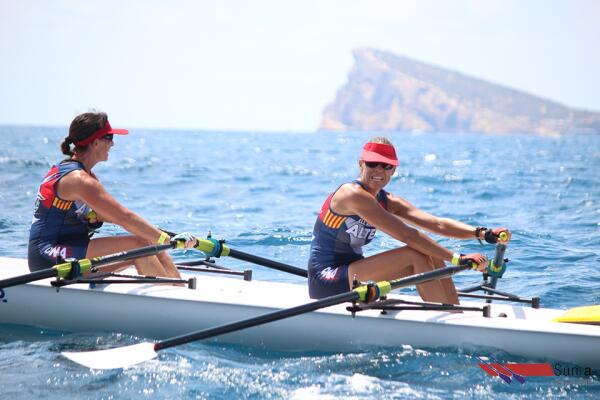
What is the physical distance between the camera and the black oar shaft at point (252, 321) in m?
5.26

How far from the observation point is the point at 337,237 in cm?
577

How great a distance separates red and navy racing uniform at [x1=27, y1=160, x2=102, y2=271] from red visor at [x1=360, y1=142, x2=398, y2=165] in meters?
2.23

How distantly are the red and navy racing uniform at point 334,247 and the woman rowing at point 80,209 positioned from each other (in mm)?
1031

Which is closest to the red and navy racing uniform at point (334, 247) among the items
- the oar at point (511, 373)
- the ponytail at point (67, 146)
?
the oar at point (511, 373)

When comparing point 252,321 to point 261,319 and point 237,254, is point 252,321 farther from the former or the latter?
point 237,254

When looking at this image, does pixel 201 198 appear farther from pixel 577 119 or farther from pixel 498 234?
pixel 577 119

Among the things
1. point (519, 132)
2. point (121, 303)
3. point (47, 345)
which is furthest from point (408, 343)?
point (519, 132)

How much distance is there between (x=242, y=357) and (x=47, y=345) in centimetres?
152

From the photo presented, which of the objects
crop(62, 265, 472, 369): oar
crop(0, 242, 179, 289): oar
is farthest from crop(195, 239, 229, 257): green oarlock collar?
crop(62, 265, 472, 369): oar

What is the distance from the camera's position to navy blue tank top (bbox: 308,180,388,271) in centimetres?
571

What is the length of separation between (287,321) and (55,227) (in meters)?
Result: 1.98

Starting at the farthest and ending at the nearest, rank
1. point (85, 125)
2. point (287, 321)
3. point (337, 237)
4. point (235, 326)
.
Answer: point (85, 125) → point (287, 321) → point (337, 237) → point (235, 326)

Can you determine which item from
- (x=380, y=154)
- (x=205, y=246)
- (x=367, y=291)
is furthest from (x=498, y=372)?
(x=205, y=246)

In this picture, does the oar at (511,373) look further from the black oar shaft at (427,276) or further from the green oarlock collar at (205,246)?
the green oarlock collar at (205,246)
